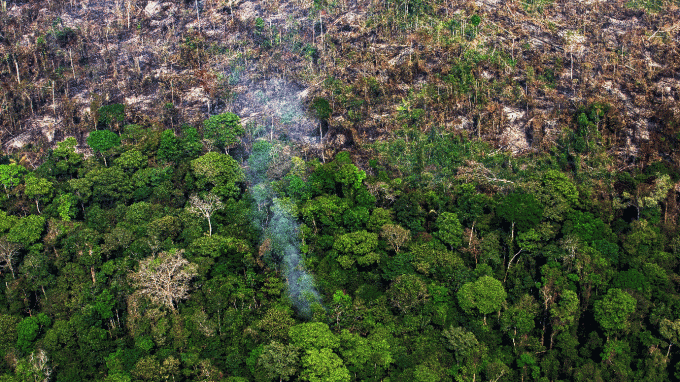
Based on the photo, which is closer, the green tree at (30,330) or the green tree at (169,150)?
the green tree at (30,330)

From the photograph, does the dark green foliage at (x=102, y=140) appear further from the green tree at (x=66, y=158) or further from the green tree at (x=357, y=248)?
the green tree at (x=357, y=248)

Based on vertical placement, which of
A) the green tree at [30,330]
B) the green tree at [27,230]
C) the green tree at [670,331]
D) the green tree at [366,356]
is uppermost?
the green tree at [670,331]

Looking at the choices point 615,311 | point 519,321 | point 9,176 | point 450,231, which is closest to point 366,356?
point 519,321

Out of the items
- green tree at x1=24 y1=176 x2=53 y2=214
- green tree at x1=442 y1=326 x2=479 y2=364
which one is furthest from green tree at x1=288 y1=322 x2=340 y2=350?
green tree at x1=24 y1=176 x2=53 y2=214

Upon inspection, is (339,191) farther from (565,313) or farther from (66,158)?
(66,158)

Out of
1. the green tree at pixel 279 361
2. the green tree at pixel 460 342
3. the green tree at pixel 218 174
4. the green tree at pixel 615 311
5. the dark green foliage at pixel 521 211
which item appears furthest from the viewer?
→ the green tree at pixel 218 174

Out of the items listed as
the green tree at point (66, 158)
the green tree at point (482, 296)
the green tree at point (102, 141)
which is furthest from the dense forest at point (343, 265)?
the green tree at point (102, 141)

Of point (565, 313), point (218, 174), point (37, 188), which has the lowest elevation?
point (565, 313)
